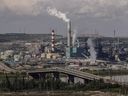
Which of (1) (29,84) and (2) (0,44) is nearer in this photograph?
(1) (29,84)

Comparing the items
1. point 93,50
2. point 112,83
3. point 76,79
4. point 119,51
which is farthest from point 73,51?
point 112,83

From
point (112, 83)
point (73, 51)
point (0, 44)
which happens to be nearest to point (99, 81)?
point (112, 83)

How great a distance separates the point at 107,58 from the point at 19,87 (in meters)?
70.1

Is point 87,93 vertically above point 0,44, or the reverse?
point 0,44

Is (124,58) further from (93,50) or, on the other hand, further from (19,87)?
(19,87)

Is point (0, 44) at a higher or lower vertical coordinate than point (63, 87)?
higher

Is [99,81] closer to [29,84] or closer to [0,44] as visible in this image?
[29,84]

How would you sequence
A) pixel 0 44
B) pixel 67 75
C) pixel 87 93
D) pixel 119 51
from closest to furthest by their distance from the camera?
pixel 87 93, pixel 67 75, pixel 119 51, pixel 0 44

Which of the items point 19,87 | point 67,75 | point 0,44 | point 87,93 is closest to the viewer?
point 87,93

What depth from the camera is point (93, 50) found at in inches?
5128

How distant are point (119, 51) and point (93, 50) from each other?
10.1 metres

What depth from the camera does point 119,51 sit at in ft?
450

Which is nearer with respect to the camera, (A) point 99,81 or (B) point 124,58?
(A) point 99,81

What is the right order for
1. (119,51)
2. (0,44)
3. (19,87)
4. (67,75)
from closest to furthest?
1. (19,87)
2. (67,75)
3. (119,51)
4. (0,44)
